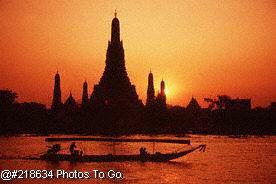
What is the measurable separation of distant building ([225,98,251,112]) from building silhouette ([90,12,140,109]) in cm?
4836

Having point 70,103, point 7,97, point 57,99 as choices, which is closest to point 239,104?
point 70,103

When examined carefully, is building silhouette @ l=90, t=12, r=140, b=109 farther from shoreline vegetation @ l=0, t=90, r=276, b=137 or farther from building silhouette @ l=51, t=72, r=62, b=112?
building silhouette @ l=51, t=72, r=62, b=112

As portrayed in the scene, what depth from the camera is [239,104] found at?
185250mm

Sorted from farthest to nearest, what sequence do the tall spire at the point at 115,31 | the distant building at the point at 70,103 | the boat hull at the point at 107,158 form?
the distant building at the point at 70,103, the tall spire at the point at 115,31, the boat hull at the point at 107,158

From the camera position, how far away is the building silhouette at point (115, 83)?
129250mm

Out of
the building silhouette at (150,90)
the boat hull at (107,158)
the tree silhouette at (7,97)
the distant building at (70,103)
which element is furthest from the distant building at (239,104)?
the boat hull at (107,158)

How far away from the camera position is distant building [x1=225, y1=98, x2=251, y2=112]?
17770cm

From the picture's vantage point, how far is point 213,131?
158750 millimetres

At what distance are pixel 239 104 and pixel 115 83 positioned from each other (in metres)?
67.0

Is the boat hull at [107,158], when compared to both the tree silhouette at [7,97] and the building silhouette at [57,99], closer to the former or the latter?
the tree silhouette at [7,97]

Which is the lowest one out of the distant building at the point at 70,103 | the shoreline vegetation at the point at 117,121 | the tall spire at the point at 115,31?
the shoreline vegetation at the point at 117,121

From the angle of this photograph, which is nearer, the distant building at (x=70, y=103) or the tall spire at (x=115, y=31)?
the tall spire at (x=115, y=31)

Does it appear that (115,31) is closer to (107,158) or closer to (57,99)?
(57,99)

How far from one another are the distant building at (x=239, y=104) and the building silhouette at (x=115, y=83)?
4836cm
